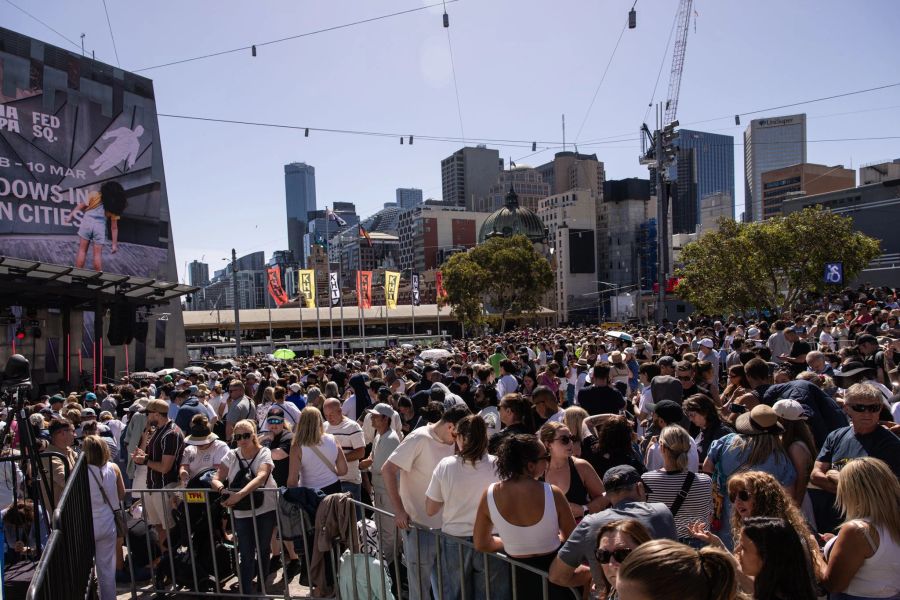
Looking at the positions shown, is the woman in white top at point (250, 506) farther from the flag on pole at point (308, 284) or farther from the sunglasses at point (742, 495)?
the flag on pole at point (308, 284)

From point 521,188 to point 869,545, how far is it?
7023 inches

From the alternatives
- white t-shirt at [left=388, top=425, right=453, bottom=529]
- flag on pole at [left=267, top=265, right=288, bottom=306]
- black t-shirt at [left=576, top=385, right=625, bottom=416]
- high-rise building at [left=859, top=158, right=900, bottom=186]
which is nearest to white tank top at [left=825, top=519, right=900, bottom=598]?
white t-shirt at [left=388, top=425, right=453, bottom=529]

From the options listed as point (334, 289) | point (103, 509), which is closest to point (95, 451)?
point (103, 509)

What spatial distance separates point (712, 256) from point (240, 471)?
29539mm

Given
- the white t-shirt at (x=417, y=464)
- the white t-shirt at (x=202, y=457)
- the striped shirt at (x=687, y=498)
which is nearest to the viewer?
the striped shirt at (x=687, y=498)

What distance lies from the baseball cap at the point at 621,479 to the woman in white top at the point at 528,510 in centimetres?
31

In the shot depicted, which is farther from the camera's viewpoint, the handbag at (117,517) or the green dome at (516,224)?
the green dome at (516,224)

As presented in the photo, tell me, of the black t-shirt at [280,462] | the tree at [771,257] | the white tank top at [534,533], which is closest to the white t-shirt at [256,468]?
the black t-shirt at [280,462]

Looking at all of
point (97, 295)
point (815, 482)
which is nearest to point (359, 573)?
point (815, 482)

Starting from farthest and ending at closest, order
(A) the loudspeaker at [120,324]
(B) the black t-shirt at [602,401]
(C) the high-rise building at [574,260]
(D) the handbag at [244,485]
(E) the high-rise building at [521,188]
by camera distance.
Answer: (E) the high-rise building at [521,188] < (C) the high-rise building at [574,260] < (A) the loudspeaker at [120,324] < (B) the black t-shirt at [602,401] < (D) the handbag at [244,485]

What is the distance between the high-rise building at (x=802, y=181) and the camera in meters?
111

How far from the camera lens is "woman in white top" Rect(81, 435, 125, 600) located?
18.6 feet

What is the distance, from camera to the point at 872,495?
10.4 ft

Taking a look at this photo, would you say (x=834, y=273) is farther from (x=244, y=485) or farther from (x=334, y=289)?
(x=334, y=289)
